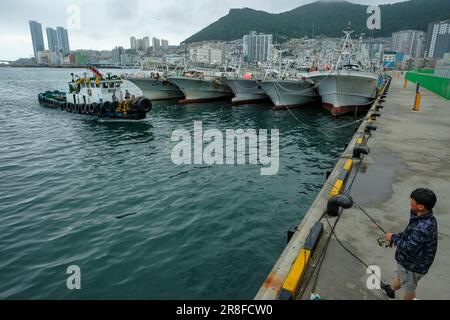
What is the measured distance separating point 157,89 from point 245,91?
11.9m

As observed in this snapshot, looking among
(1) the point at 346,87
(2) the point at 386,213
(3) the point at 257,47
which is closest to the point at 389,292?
(2) the point at 386,213

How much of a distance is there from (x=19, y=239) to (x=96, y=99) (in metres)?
21.8

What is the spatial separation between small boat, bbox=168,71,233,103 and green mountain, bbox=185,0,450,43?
3892 inches

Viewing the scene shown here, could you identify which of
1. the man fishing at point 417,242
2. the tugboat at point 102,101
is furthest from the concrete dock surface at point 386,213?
the tugboat at point 102,101

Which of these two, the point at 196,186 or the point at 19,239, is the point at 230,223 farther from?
the point at 19,239

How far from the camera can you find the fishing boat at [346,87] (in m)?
24.0

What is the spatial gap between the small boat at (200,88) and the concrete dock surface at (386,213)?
25.6m

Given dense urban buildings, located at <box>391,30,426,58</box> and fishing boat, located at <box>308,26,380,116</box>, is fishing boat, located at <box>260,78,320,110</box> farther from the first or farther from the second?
dense urban buildings, located at <box>391,30,426,58</box>

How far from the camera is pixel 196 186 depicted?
1118cm

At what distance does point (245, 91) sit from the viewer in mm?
35031

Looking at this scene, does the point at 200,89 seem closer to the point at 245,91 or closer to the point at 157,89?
the point at 245,91

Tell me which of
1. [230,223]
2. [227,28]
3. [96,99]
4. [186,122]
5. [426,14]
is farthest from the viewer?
[426,14]

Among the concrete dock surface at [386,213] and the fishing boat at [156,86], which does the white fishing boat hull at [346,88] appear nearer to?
the concrete dock surface at [386,213]
